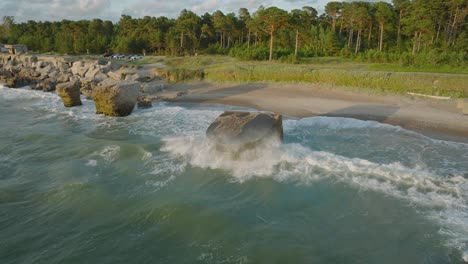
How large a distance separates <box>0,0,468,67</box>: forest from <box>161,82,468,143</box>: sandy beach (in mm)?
12249

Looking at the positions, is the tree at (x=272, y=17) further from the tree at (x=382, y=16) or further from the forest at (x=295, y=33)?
the tree at (x=382, y=16)

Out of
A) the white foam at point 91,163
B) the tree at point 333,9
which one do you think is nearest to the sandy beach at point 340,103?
the white foam at point 91,163

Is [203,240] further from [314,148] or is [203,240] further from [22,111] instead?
[22,111]

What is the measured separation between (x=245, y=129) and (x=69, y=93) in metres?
15.6

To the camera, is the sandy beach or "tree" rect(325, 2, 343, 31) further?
"tree" rect(325, 2, 343, 31)

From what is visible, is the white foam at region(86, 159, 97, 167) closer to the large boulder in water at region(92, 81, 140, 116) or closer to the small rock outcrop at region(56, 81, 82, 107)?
the large boulder in water at region(92, 81, 140, 116)

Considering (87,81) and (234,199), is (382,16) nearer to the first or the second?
(87,81)

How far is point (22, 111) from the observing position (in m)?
21.9

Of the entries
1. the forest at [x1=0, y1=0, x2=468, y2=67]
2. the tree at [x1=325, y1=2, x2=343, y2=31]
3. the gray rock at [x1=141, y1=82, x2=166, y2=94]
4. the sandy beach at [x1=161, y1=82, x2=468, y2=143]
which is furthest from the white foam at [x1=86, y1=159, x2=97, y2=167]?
the tree at [x1=325, y1=2, x2=343, y2=31]

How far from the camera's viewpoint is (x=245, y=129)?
11.9 m

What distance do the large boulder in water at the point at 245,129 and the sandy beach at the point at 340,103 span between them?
658 cm

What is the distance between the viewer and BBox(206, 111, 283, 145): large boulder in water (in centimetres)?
1179

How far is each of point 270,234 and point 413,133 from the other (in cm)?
1024

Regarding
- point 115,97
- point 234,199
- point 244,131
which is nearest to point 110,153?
point 244,131
